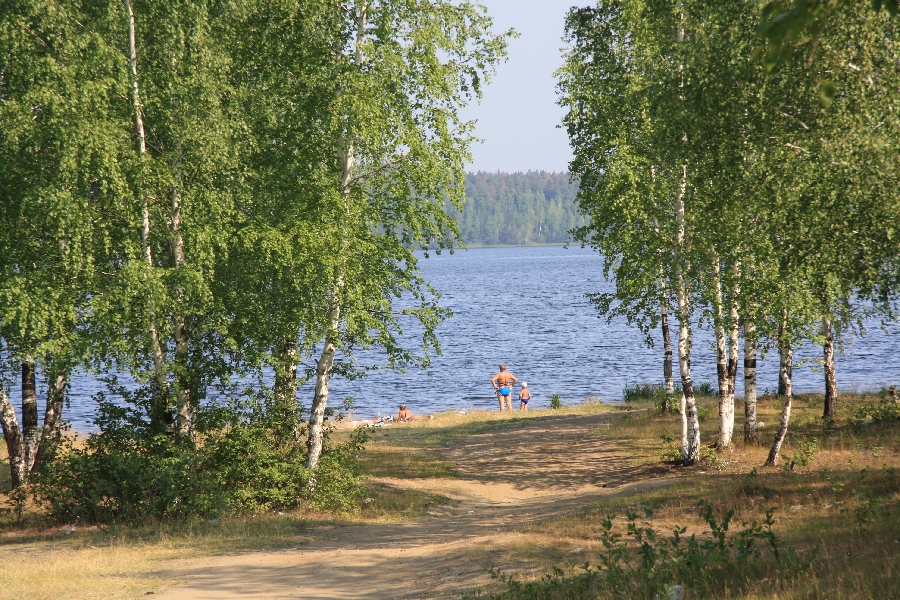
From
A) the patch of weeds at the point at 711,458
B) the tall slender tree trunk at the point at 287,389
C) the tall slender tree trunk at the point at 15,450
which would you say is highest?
the tall slender tree trunk at the point at 287,389

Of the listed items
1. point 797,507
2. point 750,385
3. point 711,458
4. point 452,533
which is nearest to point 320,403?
point 452,533

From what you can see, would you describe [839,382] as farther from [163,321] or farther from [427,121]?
[163,321]

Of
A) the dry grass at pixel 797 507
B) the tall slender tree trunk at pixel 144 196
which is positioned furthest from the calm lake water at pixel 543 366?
the tall slender tree trunk at pixel 144 196

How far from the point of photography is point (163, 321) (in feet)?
44.3

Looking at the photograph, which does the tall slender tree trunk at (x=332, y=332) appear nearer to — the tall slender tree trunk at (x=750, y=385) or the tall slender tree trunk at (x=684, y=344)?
the tall slender tree trunk at (x=684, y=344)

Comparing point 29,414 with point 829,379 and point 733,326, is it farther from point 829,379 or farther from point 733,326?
point 829,379

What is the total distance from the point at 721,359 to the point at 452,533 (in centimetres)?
764

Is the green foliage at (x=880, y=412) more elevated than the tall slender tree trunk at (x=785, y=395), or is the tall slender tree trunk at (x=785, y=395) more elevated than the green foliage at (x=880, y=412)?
the tall slender tree trunk at (x=785, y=395)

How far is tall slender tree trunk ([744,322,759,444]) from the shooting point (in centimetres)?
1727

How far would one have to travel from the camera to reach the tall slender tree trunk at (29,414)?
54.5 ft

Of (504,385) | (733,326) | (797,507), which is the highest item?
(733,326)

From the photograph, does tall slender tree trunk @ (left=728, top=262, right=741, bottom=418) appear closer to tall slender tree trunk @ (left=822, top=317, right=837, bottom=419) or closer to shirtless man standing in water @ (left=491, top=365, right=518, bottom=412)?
tall slender tree trunk @ (left=822, top=317, right=837, bottom=419)

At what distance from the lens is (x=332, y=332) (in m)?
14.8

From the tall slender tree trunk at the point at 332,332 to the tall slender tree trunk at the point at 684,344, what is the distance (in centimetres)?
712
